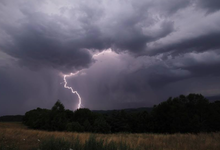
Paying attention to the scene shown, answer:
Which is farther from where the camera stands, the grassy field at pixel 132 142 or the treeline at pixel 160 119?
the treeline at pixel 160 119

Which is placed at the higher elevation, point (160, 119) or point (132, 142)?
point (132, 142)

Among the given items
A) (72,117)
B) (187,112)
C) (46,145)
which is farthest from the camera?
(72,117)

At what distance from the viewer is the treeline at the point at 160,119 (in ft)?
167

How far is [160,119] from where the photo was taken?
2486 inches

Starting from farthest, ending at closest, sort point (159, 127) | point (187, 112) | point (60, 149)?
1. point (159, 127)
2. point (187, 112)
3. point (60, 149)

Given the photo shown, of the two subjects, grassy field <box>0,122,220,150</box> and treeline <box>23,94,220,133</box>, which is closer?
grassy field <box>0,122,220,150</box>

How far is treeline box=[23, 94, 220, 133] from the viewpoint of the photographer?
50.8 meters

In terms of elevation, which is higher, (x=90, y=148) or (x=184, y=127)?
(x=90, y=148)

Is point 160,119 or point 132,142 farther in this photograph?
point 160,119

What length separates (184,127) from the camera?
2084 inches

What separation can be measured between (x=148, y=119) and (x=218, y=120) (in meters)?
23.9

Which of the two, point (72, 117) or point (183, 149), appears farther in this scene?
point (72, 117)

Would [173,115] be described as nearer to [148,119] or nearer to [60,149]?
[148,119]

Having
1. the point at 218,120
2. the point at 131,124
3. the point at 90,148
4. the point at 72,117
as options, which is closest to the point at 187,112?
the point at 218,120
